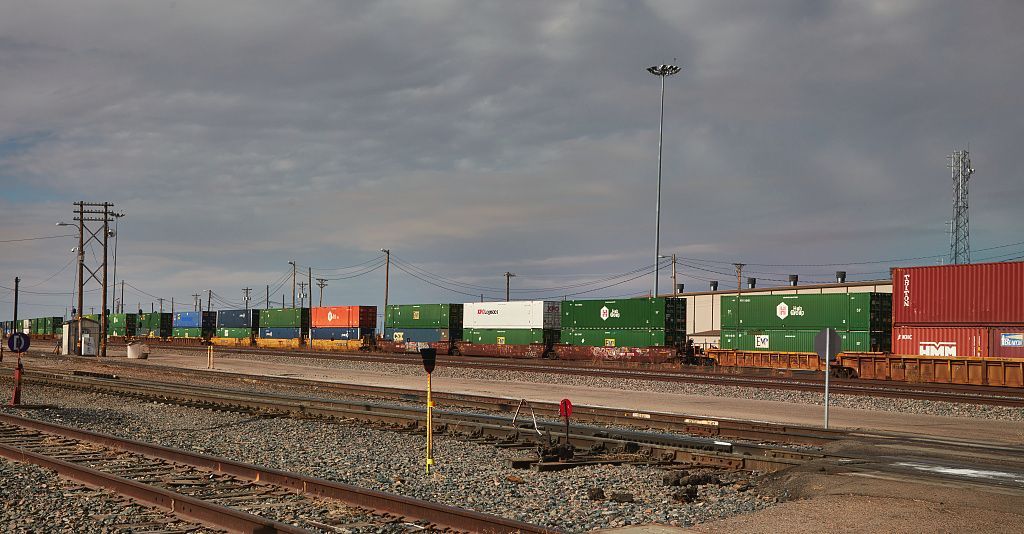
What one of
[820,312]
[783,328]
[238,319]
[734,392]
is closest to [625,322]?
[783,328]

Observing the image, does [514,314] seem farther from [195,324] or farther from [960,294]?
[195,324]

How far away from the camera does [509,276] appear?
394 ft

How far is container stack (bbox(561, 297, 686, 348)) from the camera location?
48.6m

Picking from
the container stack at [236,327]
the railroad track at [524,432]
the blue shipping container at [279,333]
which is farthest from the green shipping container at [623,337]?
the container stack at [236,327]

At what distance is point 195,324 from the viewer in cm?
9306

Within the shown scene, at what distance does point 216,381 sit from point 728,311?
89.3ft

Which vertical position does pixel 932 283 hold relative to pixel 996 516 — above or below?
above

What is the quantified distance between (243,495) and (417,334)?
56.5m

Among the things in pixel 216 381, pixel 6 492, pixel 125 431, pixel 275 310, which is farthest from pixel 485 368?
pixel 275 310

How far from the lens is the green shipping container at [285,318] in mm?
81125

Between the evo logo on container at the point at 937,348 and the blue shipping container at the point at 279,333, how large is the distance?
58513 millimetres

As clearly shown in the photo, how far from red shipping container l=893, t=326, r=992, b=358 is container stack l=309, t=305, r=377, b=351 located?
45927 millimetres

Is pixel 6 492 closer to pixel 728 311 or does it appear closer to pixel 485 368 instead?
pixel 485 368

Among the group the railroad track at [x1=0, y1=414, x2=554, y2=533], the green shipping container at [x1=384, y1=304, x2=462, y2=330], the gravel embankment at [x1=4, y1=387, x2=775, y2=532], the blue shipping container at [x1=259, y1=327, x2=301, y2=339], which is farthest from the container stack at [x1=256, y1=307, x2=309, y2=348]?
the railroad track at [x1=0, y1=414, x2=554, y2=533]
